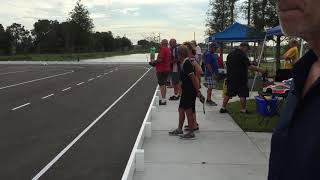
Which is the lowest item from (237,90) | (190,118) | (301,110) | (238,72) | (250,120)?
(250,120)

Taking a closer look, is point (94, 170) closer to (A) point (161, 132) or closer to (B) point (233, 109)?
(A) point (161, 132)

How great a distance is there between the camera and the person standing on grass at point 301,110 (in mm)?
1359

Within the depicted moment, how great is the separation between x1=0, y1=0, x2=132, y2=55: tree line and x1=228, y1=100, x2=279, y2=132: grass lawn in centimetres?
7834

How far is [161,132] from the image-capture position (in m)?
10.8

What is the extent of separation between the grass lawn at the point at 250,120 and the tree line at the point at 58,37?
7834cm

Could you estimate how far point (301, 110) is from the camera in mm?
1451

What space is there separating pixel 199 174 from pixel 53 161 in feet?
8.02

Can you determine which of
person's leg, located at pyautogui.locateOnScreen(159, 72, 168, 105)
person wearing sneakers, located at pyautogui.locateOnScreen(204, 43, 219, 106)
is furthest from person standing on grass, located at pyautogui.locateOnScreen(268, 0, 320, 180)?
person's leg, located at pyautogui.locateOnScreen(159, 72, 168, 105)

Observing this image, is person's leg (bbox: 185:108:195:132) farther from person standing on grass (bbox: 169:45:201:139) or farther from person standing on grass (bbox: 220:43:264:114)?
person standing on grass (bbox: 220:43:264:114)

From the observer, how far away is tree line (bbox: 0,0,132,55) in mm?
91250

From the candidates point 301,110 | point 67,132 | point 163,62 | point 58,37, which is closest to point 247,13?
point 163,62

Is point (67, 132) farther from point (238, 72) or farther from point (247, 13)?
point (247, 13)

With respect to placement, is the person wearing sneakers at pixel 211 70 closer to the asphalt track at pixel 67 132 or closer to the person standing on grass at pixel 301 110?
the asphalt track at pixel 67 132

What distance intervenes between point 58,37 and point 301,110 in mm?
103488
